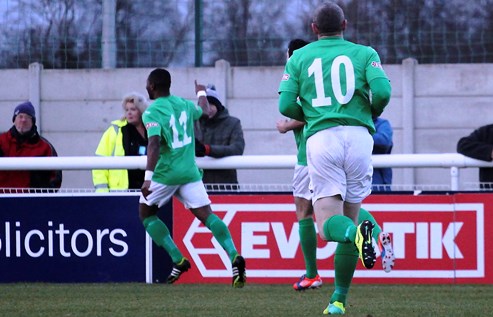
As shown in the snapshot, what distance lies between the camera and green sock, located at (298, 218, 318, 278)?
996 cm

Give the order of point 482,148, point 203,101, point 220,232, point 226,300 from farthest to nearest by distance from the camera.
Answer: point 203,101 < point 482,148 < point 220,232 < point 226,300

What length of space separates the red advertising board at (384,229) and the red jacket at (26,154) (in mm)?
1335

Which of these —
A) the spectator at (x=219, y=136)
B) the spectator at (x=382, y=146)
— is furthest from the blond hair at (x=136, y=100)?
the spectator at (x=382, y=146)

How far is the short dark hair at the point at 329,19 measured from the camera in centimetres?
796

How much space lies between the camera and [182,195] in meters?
10.9

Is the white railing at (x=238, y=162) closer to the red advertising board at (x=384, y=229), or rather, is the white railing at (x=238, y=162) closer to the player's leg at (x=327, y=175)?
the red advertising board at (x=384, y=229)

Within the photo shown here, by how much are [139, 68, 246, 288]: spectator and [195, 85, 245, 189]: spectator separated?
37.9 inches

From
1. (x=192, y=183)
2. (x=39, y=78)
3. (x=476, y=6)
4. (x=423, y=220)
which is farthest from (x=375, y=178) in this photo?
(x=39, y=78)

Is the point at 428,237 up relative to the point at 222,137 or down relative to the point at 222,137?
down

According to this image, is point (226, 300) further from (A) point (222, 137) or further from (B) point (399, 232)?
(A) point (222, 137)

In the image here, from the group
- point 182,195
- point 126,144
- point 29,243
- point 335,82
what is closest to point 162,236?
point 182,195

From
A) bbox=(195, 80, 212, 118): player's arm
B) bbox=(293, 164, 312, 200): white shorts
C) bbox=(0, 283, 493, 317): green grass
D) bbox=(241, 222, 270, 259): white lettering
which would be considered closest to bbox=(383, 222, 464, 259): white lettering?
bbox=(0, 283, 493, 317): green grass

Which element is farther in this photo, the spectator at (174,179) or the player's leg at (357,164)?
the spectator at (174,179)

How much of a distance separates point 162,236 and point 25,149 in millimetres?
2215
